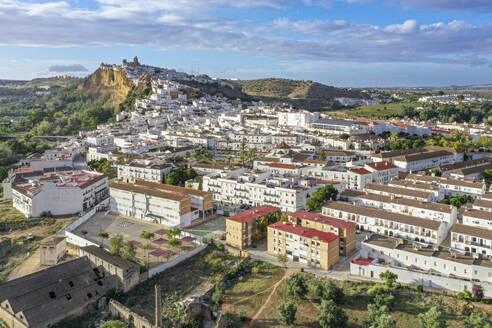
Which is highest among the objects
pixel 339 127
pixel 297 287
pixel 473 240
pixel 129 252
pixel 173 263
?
pixel 339 127

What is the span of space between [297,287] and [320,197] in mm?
13020

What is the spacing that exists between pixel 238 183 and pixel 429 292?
66.1ft

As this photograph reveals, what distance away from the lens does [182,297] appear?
24.7 m

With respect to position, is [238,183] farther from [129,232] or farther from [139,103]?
[139,103]

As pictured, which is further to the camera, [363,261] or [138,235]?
[138,235]

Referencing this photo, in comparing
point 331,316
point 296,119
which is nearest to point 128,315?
point 331,316

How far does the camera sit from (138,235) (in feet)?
111

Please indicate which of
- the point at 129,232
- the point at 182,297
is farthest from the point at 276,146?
the point at 182,297

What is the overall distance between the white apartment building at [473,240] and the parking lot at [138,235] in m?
17.6

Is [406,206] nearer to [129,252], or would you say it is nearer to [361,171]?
[361,171]

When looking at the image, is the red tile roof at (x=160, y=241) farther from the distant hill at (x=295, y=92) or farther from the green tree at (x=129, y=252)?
the distant hill at (x=295, y=92)

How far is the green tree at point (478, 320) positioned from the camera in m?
19.2

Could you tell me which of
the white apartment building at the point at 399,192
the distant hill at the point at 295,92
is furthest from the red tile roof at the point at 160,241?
the distant hill at the point at 295,92

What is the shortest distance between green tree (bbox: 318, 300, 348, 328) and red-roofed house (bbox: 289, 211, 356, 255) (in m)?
7.65
